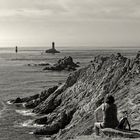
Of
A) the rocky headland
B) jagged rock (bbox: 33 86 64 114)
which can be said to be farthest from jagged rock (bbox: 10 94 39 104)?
jagged rock (bbox: 33 86 64 114)

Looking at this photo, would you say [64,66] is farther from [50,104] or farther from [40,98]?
[50,104]

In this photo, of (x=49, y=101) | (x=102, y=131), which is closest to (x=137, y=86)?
(x=102, y=131)

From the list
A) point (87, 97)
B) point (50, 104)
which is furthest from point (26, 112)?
point (87, 97)

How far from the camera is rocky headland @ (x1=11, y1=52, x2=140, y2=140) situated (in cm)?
2958

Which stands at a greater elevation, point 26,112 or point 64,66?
point 64,66

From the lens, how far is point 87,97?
40281 millimetres

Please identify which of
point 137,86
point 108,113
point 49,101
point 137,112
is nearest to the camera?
point 108,113

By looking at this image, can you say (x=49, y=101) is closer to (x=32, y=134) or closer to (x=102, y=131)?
(x=32, y=134)

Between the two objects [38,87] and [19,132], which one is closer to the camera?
[19,132]

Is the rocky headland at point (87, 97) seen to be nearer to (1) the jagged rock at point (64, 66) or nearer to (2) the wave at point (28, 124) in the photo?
(2) the wave at point (28, 124)

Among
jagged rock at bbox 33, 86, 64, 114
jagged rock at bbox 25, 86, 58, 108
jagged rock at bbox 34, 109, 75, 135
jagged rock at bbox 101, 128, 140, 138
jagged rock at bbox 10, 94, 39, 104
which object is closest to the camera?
jagged rock at bbox 101, 128, 140, 138

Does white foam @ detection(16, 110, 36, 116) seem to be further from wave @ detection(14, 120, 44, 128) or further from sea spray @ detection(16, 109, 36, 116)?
wave @ detection(14, 120, 44, 128)

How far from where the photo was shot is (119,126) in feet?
62.3

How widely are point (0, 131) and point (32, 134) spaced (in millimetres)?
3881
